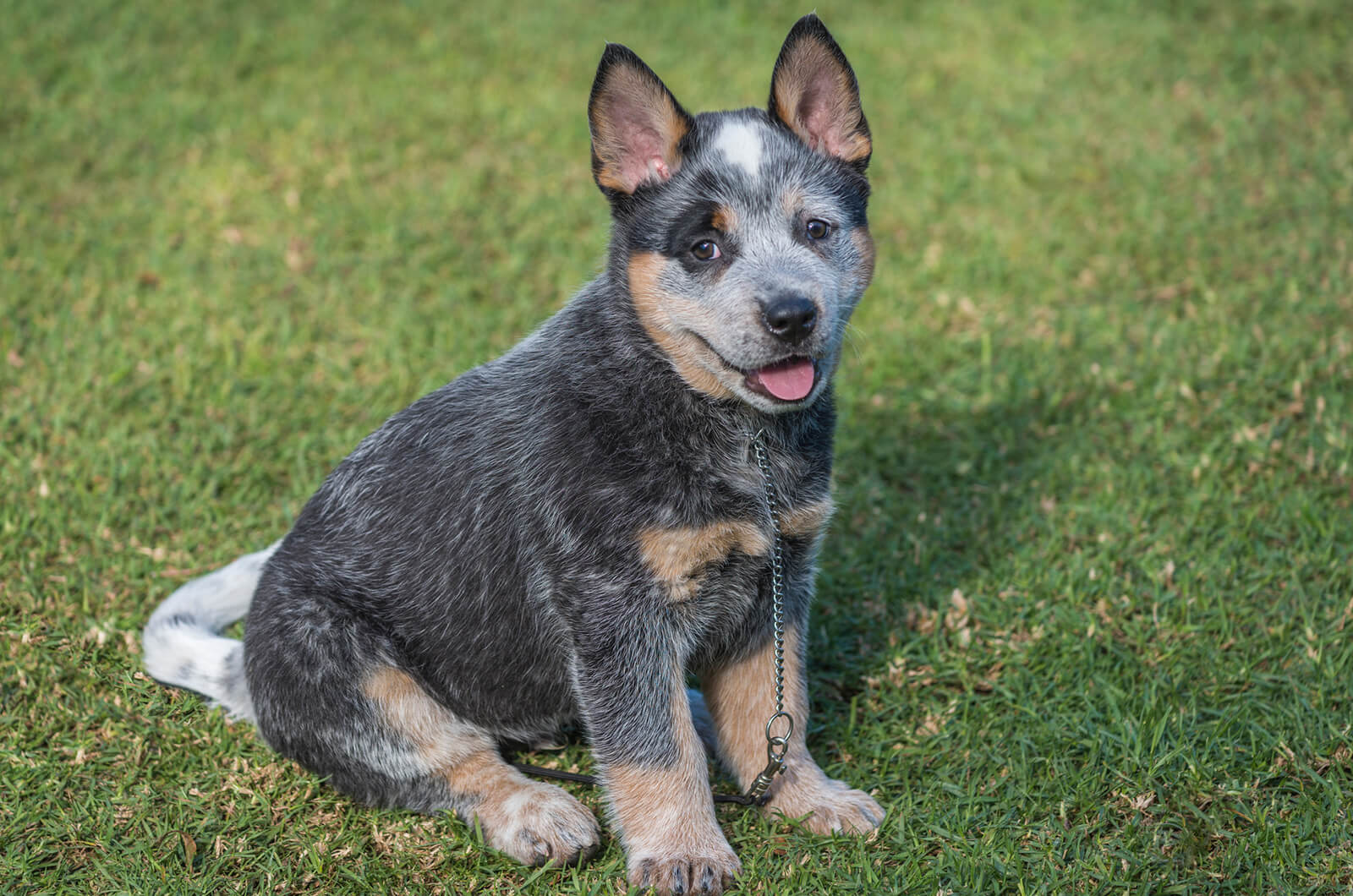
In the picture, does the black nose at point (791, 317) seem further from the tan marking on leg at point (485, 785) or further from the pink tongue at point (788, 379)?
the tan marking on leg at point (485, 785)

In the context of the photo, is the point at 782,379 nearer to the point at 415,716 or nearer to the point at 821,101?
the point at 821,101

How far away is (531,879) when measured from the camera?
354 cm

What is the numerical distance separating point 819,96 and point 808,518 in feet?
4.14

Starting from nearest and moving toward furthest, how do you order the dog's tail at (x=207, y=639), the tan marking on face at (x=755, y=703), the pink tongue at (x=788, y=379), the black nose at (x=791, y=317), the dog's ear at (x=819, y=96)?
the black nose at (x=791, y=317)
the pink tongue at (x=788, y=379)
the dog's ear at (x=819, y=96)
the tan marking on face at (x=755, y=703)
the dog's tail at (x=207, y=639)

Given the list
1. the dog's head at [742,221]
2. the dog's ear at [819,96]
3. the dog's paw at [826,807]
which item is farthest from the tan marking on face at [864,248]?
the dog's paw at [826,807]

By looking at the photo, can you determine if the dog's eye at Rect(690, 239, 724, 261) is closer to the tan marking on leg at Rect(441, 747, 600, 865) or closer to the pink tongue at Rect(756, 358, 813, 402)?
the pink tongue at Rect(756, 358, 813, 402)

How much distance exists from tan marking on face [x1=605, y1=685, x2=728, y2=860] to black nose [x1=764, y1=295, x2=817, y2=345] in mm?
1027

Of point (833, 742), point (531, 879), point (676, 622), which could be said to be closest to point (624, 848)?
point (531, 879)

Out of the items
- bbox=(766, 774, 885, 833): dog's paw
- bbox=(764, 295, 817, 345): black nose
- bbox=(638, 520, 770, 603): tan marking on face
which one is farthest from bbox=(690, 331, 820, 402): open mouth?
bbox=(766, 774, 885, 833): dog's paw

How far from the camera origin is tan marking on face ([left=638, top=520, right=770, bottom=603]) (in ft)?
11.1

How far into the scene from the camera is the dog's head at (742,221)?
331 centimetres

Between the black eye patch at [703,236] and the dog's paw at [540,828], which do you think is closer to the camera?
the black eye patch at [703,236]

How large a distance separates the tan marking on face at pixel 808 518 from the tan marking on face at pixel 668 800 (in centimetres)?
56

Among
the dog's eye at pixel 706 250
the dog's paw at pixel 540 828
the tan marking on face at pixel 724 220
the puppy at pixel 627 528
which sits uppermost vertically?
the tan marking on face at pixel 724 220
